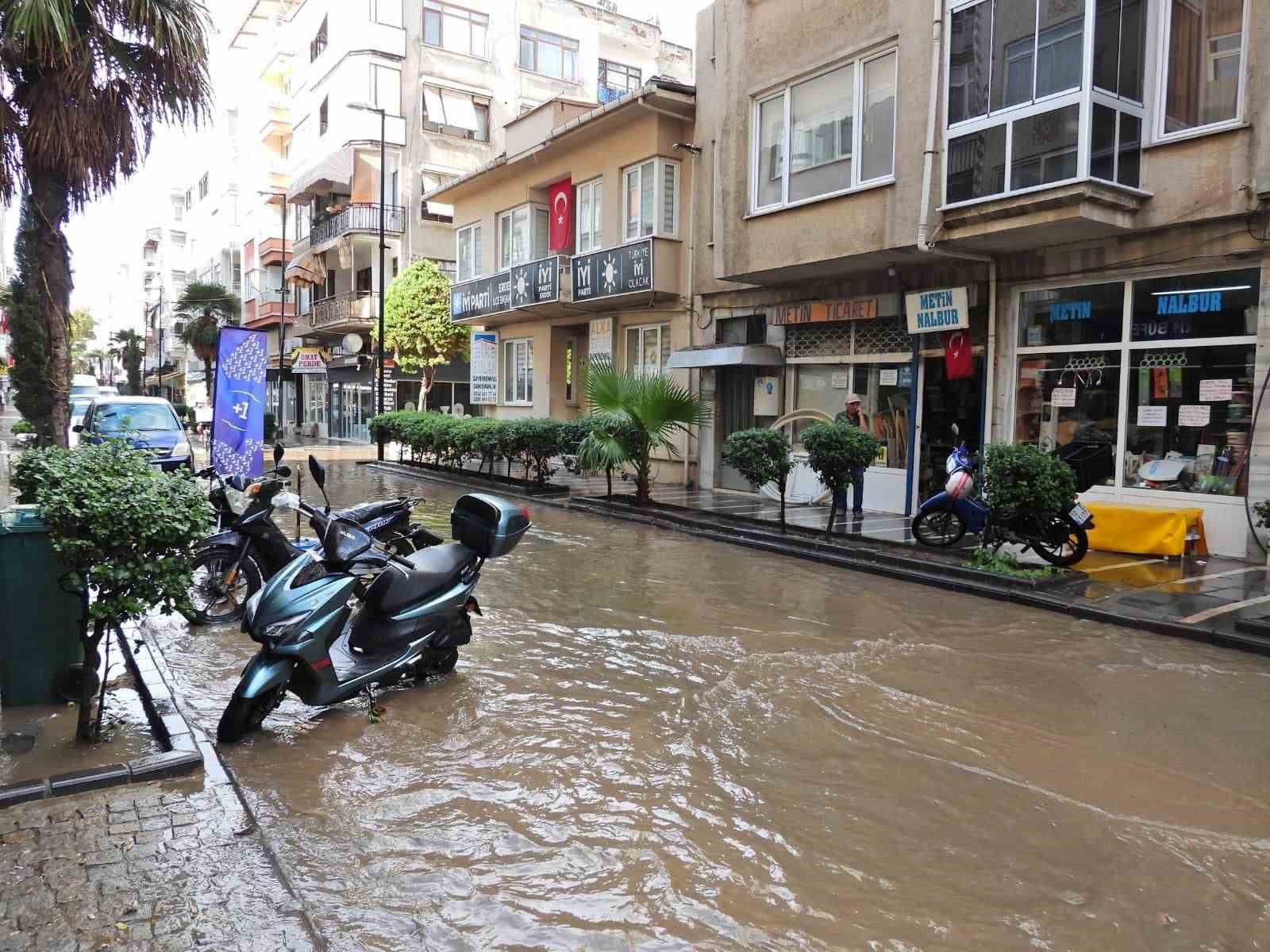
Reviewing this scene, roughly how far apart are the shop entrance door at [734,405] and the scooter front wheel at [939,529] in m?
6.35

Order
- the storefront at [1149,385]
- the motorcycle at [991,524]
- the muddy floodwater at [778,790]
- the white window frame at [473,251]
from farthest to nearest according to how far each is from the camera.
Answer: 1. the white window frame at [473,251]
2. the storefront at [1149,385]
3. the motorcycle at [991,524]
4. the muddy floodwater at [778,790]

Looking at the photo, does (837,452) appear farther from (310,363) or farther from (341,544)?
(310,363)

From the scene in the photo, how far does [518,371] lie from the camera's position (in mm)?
25094

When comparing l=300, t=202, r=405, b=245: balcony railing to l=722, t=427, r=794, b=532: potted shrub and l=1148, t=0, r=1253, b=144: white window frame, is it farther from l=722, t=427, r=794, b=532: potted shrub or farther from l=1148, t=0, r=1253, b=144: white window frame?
l=1148, t=0, r=1253, b=144: white window frame

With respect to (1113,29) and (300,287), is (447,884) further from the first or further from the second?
(300,287)

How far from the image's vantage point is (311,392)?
144ft

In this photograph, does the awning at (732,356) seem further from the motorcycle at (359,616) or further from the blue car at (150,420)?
the motorcycle at (359,616)

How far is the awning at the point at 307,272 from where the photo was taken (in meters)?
37.3

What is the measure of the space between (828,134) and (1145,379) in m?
5.87

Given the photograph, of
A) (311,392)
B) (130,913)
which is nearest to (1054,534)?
(130,913)

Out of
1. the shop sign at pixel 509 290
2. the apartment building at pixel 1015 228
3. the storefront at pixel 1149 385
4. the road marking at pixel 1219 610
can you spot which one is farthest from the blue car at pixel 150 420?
the road marking at pixel 1219 610

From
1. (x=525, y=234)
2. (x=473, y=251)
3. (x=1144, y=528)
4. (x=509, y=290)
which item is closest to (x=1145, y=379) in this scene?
(x=1144, y=528)

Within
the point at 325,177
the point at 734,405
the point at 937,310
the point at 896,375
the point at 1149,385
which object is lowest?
the point at 734,405

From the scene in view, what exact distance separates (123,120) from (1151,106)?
1101 cm
